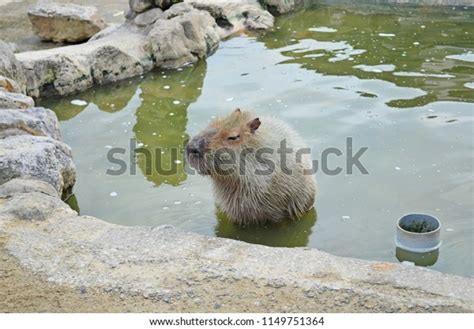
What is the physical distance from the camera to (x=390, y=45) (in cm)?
989

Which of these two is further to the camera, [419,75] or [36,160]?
[419,75]

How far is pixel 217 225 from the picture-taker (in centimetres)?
559

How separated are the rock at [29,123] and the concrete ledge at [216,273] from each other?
5.08ft

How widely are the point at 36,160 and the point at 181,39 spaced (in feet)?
15.1

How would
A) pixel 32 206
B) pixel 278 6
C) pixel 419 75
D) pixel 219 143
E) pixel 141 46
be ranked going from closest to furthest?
pixel 32 206
pixel 219 143
pixel 419 75
pixel 141 46
pixel 278 6

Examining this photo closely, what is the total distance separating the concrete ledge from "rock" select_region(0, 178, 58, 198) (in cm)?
44

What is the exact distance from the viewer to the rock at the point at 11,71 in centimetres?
711

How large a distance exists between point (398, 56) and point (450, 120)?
235 centimetres

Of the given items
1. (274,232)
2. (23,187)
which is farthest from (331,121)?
(23,187)

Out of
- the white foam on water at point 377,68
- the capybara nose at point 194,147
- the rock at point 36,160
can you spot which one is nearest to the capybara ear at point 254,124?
the capybara nose at point 194,147

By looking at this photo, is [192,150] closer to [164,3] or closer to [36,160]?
Result: [36,160]

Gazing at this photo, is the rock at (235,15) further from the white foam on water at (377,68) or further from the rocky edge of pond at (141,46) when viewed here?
the white foam on water at (377,68)
